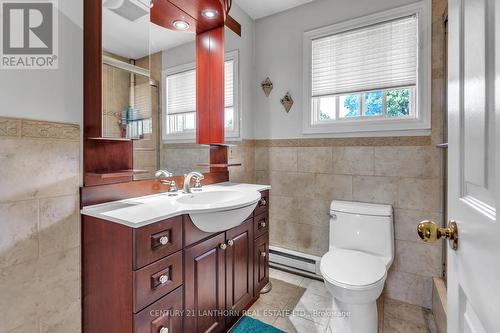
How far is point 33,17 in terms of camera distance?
3.44 feet

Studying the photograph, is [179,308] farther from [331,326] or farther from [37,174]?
[331,326]

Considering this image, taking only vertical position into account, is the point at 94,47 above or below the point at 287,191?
above

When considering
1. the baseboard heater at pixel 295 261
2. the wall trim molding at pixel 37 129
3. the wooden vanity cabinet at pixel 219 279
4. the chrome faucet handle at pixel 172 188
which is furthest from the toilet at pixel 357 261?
the wall trim molding at pixel 37 129

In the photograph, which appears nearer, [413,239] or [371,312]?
[371,312]

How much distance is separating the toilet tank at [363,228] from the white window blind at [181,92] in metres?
1.39

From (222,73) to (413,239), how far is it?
77.7 inches

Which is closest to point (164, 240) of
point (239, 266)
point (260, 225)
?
point (239, 266)

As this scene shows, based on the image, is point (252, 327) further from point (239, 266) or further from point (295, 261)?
point (295, 261)

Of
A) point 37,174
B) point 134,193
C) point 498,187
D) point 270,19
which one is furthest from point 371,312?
point 270,19

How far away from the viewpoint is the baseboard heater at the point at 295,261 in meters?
2.25

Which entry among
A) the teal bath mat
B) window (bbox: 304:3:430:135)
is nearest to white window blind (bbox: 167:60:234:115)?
window (bbox: 304:3:430:135)

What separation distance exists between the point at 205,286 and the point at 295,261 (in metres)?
1.22

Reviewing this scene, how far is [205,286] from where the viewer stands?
1.33 m

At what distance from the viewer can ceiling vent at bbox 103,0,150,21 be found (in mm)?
1265
